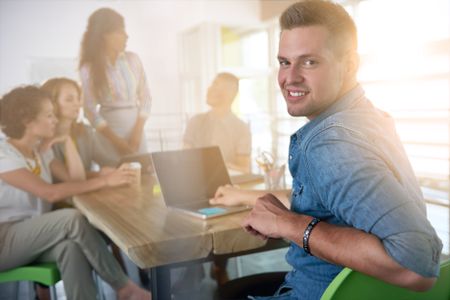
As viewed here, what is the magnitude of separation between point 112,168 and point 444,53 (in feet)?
6.25

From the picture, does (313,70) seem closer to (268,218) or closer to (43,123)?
(268,218)

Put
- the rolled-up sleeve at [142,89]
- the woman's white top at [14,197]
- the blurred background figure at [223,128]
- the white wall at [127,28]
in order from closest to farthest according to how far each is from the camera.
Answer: the woman's white top at [14,197] → the white wall at [127,28] → the rolled-up sleeve at [142,89] → the blurred background figure at [223,128]

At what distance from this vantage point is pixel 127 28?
2494 millimetres

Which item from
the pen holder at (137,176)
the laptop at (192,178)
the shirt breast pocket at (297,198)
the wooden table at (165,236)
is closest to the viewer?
the shirt breast pocket at (297,198)

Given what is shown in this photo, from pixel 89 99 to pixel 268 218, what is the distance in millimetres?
1744

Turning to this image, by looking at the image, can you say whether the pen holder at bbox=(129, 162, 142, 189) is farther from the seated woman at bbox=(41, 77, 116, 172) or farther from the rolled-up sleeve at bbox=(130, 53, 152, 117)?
the rolled-up sleeve at bbox=(130, 53, 152, 117)

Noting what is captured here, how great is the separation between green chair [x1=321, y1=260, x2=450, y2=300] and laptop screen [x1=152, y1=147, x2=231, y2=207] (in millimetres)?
858

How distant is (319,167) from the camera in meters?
0.84

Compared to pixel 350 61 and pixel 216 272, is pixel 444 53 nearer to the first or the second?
pixel 350 61

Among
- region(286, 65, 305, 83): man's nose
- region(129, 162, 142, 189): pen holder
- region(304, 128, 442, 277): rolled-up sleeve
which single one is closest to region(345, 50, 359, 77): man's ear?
region(286, 65, 305, 83): man's nose

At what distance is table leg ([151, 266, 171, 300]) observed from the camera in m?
1.28

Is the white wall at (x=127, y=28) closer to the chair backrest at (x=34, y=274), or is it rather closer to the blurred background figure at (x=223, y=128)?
the blurred background figure at (x=223, y=128)

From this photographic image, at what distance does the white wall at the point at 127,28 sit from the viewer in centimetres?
225

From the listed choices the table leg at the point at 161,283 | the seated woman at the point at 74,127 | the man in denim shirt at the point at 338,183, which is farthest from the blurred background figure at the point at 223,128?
the man in denim shirt at the point at 338,183
